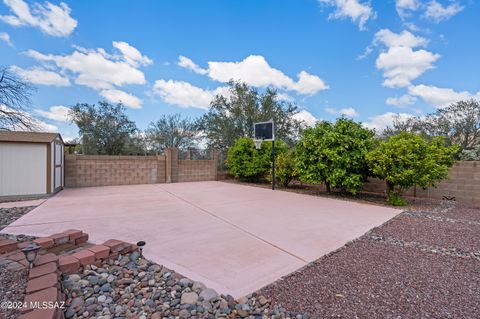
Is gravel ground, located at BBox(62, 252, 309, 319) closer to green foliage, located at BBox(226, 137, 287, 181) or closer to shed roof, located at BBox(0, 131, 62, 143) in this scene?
shed roof, located at BBox(0, 131, 62, 143)

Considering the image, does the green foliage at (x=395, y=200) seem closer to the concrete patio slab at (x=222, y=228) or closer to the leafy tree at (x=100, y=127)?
the concrete patio slab at (x=222, y=228)

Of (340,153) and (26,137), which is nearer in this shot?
(26,137)

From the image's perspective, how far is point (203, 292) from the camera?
2.24 metres

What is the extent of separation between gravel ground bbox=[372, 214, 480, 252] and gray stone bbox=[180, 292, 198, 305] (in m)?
3.54

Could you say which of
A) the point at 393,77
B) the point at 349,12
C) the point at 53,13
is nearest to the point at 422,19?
the point at 349,12

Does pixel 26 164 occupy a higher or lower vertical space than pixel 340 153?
lower

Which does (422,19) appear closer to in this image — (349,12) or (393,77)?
(349,12)

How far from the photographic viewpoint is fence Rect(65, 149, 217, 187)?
10.3 metres

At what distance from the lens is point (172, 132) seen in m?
18.3

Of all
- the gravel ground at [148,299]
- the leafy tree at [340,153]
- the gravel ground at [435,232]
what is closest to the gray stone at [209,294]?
the gravel ground at [148,299]

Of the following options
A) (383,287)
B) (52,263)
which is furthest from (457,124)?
(52,263)

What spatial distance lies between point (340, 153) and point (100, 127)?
1405cm

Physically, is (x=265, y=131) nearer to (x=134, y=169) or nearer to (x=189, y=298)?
(x=134, y=169)

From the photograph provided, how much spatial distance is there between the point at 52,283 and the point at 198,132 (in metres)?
16.8
